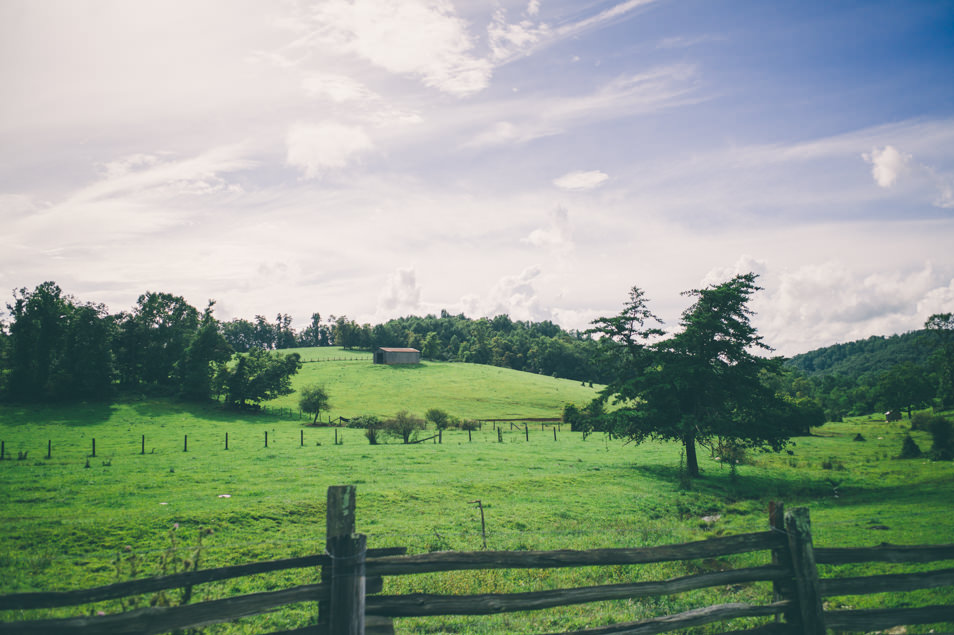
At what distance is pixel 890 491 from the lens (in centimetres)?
2430

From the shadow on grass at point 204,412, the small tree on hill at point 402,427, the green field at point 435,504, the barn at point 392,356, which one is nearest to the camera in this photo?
the green field at point 435,504

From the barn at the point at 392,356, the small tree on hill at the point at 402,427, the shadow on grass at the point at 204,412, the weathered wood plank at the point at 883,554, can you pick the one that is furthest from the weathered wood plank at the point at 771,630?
the barn at the point at 392,356

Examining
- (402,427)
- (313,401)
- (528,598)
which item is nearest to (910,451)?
(402,427)

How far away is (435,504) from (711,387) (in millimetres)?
18491

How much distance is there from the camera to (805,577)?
245 inches

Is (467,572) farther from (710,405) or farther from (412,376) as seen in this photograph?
(412,376)

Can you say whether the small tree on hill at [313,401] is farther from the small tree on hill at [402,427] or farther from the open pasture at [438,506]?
the small tree on hill at [402,427]

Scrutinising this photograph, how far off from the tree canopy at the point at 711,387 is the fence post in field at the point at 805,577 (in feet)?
74.5

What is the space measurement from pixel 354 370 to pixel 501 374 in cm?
3408

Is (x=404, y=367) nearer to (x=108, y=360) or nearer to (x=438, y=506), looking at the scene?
(x=108, y=360)

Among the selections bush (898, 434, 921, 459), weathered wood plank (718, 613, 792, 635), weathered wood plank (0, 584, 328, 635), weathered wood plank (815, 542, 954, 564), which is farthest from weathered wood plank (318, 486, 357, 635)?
bush (898, 434, 921, 459)

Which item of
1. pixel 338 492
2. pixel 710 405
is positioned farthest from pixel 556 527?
pixel 710 405

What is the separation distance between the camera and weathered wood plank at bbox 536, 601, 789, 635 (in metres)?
5.97

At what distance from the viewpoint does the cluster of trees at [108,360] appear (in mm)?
64312
